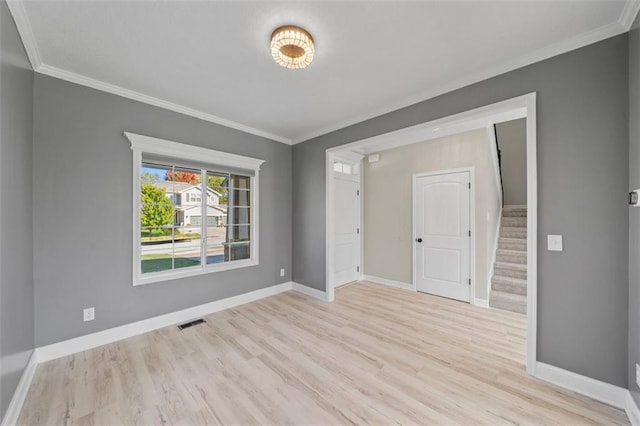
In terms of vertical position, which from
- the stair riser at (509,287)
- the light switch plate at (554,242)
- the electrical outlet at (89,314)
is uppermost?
the light switch plate at (554,242)

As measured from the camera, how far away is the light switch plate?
1.97 m

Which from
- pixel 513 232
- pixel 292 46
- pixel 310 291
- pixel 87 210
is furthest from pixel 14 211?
pixel 513 232

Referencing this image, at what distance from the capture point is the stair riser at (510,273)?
367 centimetres

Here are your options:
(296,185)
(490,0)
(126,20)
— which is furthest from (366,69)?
(296,185)

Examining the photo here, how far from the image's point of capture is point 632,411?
1.59 m

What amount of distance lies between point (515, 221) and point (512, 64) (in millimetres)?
3641

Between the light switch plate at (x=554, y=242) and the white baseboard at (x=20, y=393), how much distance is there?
12.9 feet

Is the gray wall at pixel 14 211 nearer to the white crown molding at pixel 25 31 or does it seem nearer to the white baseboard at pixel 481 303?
the white crown molding at pixel 25 31

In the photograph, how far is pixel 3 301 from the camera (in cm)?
151

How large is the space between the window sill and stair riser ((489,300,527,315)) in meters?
3.60

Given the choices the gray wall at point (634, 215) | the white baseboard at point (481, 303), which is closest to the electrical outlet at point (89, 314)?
the gray wall at point (634, 215)

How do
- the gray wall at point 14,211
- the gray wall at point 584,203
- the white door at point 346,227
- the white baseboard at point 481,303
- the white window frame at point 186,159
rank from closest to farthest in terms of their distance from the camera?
the gray wall at point 14,211
the gray wall at point 584,203
the white window frame at point 186,159
the white baseboard at point 481,303
the white door at point 346,227

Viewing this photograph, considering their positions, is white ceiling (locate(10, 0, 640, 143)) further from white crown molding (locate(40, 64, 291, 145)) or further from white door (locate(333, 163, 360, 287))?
white door (locate(333, 163, 360, 287))

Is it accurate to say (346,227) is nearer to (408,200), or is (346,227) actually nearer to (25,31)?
(408,200)
